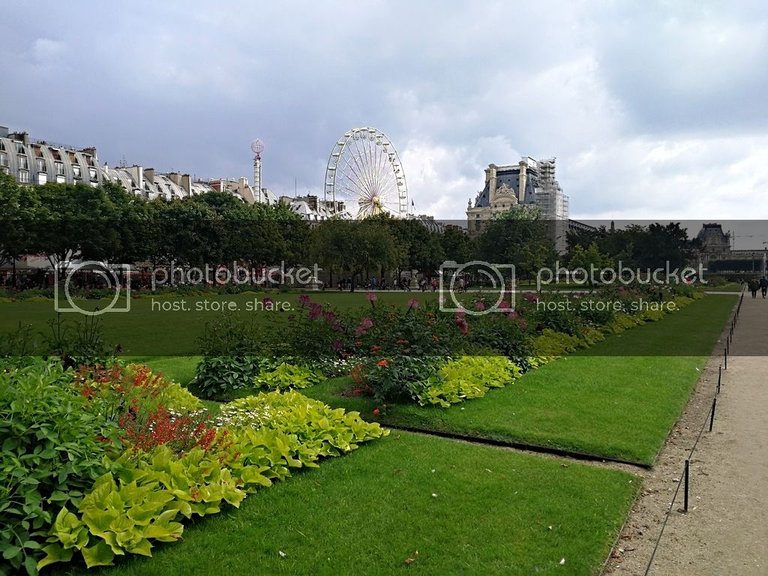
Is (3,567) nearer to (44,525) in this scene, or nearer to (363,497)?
(44,525)

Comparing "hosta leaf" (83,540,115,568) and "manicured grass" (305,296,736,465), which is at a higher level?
"hosta leaf" (83,540,115,568)

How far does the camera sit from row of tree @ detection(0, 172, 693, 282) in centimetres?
4366

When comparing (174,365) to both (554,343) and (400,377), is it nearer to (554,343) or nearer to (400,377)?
(400,377)

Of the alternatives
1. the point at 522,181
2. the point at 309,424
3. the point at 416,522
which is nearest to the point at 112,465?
the point at 416,522

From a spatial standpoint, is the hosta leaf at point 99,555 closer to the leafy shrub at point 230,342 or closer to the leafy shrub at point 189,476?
the leafy shrub at point 189,476

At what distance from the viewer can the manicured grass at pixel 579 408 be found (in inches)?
300

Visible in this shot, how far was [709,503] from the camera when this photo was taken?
5859mm

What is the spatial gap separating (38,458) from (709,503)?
5708 mm

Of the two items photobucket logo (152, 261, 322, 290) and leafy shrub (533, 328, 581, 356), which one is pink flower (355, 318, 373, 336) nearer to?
leafy shrub (533, 328, 581, 356)

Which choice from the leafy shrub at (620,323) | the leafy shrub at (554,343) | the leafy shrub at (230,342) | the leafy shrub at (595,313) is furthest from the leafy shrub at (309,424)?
the leafy shrub at (620,323)

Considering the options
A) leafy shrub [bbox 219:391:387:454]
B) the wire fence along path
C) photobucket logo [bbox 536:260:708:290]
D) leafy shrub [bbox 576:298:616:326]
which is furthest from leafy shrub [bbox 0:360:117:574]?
photobucket logo [bbox 536:260:708:290]

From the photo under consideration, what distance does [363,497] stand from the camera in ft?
18.6

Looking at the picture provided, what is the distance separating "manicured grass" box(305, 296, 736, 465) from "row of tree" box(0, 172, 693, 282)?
30.5 m

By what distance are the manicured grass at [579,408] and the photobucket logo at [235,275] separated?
42107mm
